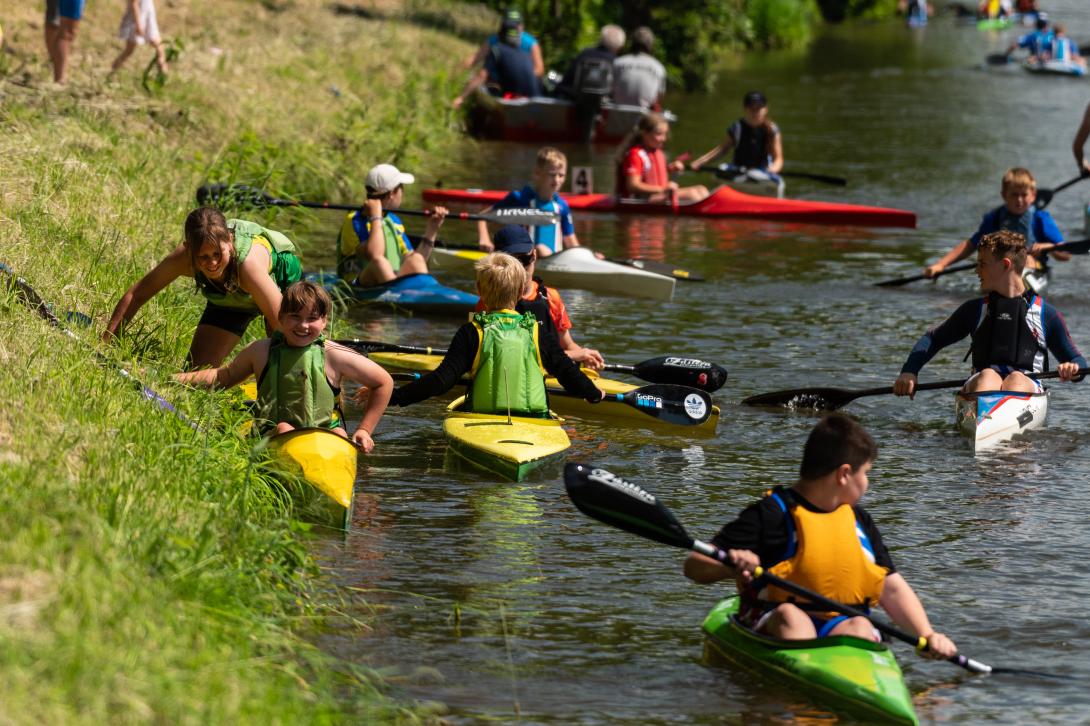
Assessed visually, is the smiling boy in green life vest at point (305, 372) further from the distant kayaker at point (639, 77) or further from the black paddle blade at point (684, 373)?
the distant kayaker at point (639, 77)

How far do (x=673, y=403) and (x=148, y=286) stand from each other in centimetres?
292

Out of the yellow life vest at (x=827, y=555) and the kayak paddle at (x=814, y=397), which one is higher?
the yellow life vest at (x=827, y=555)

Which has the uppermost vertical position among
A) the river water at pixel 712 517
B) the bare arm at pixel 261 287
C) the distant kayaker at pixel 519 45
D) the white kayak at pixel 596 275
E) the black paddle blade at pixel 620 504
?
the distant kayaker at pixel 519 45

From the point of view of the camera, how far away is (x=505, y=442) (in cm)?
771

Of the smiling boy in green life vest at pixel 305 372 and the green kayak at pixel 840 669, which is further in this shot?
the smiling boy in green life vest at pixel 305 372

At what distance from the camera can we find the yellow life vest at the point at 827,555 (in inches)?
213

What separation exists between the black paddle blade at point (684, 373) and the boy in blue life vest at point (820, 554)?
3.57 meters

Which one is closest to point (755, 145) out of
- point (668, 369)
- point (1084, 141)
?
point (1084, 141)

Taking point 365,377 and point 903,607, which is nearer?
point 903,607

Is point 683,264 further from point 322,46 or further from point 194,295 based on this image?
point 322,46

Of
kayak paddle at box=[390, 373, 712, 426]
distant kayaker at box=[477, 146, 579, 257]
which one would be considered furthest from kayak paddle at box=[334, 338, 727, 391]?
distant kayaker at box=[477, 146, 579, 257]

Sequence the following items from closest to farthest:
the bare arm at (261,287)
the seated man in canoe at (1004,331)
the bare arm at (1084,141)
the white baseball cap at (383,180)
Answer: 1. the bare arm at (261,287)
2. the seated man in canoe at (1004,331)
3. the white baseball cap at (383,180)
4. the bare arm at (1084,141)

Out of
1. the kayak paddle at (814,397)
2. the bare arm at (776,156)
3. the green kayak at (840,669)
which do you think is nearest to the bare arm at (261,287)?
the green kayak at (840,669)

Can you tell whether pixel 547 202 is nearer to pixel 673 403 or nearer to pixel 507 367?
pixel 673 403
